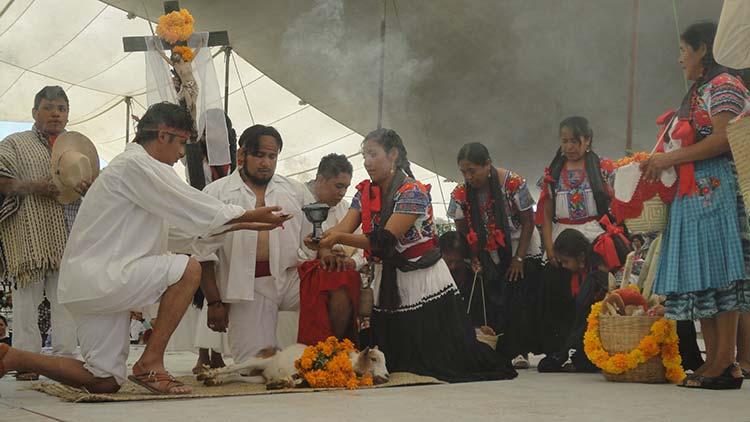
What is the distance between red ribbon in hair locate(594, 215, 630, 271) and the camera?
5.13 metres

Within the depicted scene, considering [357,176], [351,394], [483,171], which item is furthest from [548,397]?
[357,176]

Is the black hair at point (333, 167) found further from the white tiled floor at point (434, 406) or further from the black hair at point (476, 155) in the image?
the white tiled floor at point (434, 406)

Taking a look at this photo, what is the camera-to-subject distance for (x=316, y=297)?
14.4 ft

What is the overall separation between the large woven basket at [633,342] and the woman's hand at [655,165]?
0.78 meters

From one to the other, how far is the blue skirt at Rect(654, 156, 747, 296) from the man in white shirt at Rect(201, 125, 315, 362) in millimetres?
1967

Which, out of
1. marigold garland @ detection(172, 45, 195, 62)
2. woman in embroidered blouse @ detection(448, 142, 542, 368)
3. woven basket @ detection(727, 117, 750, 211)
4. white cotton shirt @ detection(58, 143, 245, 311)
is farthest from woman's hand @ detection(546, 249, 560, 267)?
marigold garland @ detection(172, 45, 195, 62)

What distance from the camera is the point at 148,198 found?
3.62 meters

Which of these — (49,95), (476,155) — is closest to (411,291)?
(476,155)

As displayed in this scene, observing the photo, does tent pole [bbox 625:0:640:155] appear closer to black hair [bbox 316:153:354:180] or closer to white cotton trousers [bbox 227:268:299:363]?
black hair [bbox 316:153:354:180]

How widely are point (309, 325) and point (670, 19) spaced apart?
7.58 m

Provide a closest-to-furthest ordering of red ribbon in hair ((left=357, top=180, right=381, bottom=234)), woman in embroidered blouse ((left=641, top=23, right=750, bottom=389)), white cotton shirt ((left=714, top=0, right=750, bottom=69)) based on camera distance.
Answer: white cotton shirt ((left=714, top=0, right=750, bottom=69)) → woman in embroidered blouse ((left=641, top=23, right=750, bottom=389)) → red ribbon in hair ((left=357, top=180, right=381, bottom=234))

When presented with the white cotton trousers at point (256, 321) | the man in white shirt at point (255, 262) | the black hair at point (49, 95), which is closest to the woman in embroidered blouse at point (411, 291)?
the man in white shirt at point (255, 262)

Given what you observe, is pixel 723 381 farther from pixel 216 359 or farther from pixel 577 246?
pixel 216 359

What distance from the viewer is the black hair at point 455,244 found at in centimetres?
571
